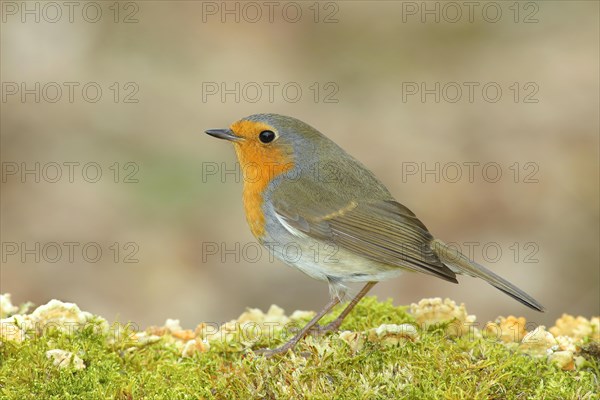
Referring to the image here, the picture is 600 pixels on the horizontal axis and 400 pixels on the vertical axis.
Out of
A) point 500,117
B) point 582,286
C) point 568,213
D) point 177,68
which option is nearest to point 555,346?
point 582,286

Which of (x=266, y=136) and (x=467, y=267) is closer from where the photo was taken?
(x=467, y=267)

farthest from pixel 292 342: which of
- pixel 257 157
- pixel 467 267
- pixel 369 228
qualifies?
pixel 257 157

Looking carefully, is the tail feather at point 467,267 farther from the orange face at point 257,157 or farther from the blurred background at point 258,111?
the blurred background at point 258,111

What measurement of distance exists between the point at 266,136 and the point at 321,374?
1.35m

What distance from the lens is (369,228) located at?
354 centimetres

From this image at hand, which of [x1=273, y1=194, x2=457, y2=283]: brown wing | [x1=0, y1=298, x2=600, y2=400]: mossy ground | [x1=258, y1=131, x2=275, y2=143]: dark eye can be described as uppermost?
[x1=258, y1=131, x2=275, y2=143]: dark eye

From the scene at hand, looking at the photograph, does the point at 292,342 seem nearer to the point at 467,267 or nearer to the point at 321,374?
the point at 321,374

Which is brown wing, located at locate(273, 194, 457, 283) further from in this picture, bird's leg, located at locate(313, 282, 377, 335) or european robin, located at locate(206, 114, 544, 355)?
bird's leg, located at locate(313, 282, 377, 335)

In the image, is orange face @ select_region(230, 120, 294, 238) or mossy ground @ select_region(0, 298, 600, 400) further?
orange face @ select_region(230, 120, 294, 238)

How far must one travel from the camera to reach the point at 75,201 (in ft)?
21.3

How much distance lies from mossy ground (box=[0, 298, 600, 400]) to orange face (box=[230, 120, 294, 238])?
3.11ft

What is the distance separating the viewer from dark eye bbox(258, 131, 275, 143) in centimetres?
365

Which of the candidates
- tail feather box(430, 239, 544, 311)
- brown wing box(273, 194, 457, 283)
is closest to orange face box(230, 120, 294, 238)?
brown wing box(273, 194, 457, 283)

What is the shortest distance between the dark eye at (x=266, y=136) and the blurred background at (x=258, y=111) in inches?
88.1
